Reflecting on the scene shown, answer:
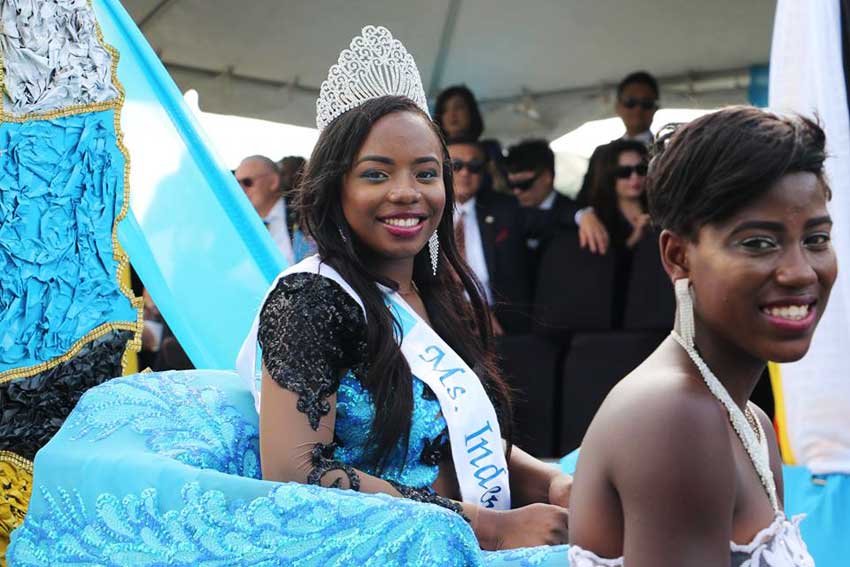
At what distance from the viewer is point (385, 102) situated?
244 centimetres

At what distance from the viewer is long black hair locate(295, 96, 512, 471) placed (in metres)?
2.22

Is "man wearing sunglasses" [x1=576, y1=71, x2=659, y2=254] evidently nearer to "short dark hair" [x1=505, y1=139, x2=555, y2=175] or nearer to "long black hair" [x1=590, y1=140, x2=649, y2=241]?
"long black hair" [x1=590, y1=140, x2=649, y2=241]

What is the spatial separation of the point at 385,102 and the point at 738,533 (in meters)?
1.30

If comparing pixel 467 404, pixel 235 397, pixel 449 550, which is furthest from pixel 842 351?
pixel 449 550

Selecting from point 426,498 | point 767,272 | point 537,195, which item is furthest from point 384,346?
point 537,195

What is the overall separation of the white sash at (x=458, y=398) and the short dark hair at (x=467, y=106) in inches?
108

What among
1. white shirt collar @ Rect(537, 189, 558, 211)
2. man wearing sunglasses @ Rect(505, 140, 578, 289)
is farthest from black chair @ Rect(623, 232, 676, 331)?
white shirt collar @ Rect(537, 189, 558, 211)

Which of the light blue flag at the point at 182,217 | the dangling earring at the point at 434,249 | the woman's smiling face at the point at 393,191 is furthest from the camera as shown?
the light blue flag at the point at 182,217

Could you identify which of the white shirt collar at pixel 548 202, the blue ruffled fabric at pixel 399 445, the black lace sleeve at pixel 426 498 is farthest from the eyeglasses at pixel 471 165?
the black lace sleeve at pixel 426 498

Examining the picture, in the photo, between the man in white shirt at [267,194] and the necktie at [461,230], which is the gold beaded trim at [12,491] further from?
the man in white shirt at [267,194]

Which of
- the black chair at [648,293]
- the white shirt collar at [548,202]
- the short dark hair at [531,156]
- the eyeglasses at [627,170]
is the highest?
the short dark hair at [531,156]

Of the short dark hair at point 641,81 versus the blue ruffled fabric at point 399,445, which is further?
the short dark hair at point 641,81

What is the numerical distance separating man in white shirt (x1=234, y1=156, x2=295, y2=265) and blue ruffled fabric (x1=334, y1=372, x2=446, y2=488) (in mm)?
2449

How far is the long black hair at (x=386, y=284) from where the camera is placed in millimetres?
2219
